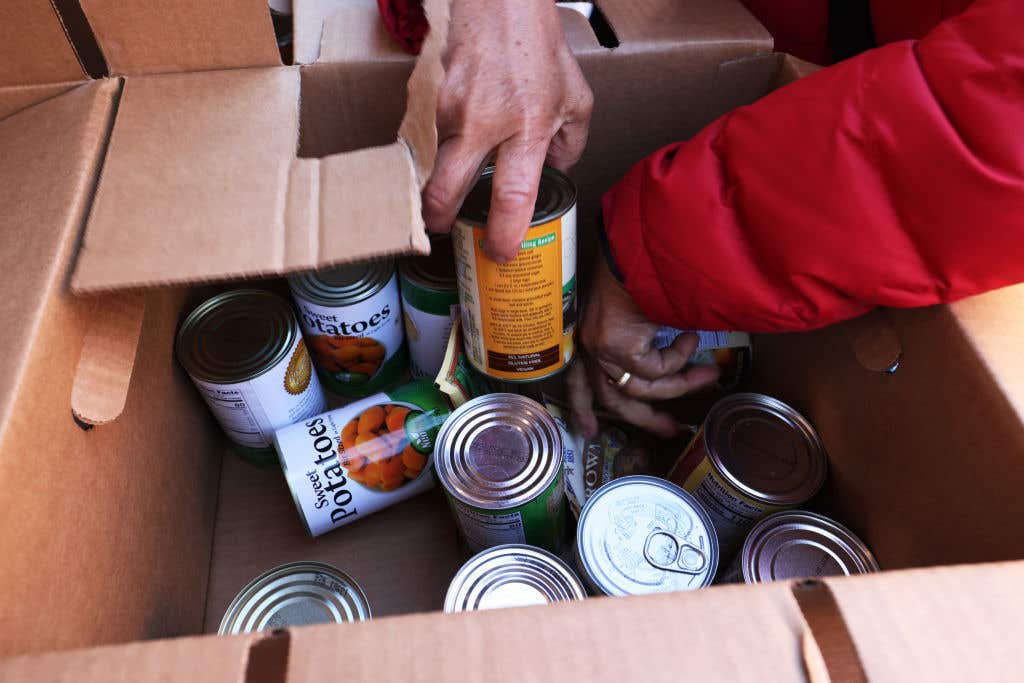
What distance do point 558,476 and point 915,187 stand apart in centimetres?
48

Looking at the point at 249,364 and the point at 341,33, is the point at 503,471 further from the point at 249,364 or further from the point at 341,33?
the point at 341,33

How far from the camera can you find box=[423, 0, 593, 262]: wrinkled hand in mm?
692

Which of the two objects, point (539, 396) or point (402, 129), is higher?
point (402, 129)

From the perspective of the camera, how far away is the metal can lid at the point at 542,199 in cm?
73

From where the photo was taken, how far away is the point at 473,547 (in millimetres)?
850

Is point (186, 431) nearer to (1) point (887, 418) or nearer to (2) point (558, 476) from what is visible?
(2) point (558, 476)

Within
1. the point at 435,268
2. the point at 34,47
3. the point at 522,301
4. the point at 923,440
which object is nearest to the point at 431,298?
the point at 435,268

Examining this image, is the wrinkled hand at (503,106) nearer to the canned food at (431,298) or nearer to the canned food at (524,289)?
the canned food at (524,289)

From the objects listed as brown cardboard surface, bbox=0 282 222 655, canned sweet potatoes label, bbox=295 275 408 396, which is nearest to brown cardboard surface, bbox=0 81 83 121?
brown cardboard surface, bbox=0 282 222 655

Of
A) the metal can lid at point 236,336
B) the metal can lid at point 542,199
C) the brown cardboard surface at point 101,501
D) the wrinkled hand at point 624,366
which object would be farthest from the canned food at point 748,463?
the brown cardboard surface at point 101,501

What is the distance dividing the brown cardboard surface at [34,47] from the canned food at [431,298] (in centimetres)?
45

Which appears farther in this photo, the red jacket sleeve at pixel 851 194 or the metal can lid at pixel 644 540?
the metal can lid at pixel 644 540

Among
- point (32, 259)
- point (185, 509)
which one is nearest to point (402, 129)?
point (32, 259)

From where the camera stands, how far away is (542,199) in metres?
0.78
